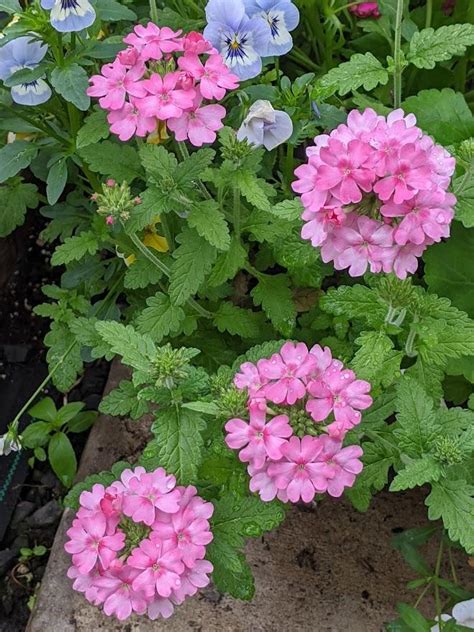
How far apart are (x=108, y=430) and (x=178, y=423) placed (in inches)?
34.1

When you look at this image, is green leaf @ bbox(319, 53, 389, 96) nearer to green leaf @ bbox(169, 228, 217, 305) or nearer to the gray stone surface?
green leaf @ bbox(169, 228, 217, 305)

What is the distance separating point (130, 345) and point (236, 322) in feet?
1.60

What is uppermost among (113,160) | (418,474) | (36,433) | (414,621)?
(113,160)

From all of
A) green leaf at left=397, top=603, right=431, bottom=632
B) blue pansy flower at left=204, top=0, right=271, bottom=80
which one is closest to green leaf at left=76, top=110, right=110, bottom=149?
blue pansy flower at left=204, top=0, right=271, bottom=80

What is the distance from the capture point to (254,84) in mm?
1932

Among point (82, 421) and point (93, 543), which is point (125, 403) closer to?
point (93, 543)

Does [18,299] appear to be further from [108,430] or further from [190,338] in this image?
[190,338]

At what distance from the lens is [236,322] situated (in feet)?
6.12

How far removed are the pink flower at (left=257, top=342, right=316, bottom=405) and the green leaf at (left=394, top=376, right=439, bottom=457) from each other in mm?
211

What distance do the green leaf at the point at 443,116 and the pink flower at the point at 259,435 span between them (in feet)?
3.29

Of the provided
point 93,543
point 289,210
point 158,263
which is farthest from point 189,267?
point 93,543

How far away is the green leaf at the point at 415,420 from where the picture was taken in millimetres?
1424

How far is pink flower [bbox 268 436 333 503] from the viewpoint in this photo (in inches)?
48.9

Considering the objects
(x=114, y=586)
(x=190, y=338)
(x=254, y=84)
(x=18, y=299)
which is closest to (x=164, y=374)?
(x=114, y=586)
